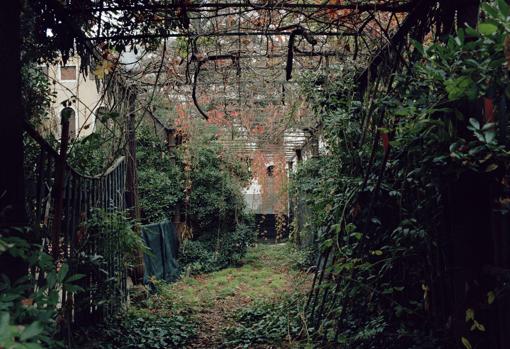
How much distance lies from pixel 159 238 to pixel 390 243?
21.4 ft

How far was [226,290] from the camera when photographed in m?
9.01

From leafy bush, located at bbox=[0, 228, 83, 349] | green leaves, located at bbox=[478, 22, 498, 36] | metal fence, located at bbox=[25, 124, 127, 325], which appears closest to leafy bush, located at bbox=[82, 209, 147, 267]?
metal fence, located at bbox=[25, 124, 127, 325]

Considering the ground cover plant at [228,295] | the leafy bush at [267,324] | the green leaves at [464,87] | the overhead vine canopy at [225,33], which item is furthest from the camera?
the ground cover plant at [228,295]

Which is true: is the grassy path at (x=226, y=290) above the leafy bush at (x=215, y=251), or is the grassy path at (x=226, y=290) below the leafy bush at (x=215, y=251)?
below

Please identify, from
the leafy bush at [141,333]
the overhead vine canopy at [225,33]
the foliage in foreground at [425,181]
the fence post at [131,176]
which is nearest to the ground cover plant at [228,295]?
the leafy bush at [141,333]

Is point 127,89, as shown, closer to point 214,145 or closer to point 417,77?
point 417,77

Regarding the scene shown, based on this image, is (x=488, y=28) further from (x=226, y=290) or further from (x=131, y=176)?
(x=226, y=290)

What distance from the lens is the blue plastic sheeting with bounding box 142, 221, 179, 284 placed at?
8621mm

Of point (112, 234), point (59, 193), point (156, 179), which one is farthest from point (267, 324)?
point (156, 179)

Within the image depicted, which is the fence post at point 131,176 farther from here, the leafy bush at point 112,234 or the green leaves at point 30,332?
the green leaves at point 30,332

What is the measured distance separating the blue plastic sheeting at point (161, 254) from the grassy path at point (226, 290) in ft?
0.98

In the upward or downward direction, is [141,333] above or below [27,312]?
below

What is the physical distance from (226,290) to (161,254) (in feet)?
4.86

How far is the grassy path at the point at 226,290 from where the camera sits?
6623mm
